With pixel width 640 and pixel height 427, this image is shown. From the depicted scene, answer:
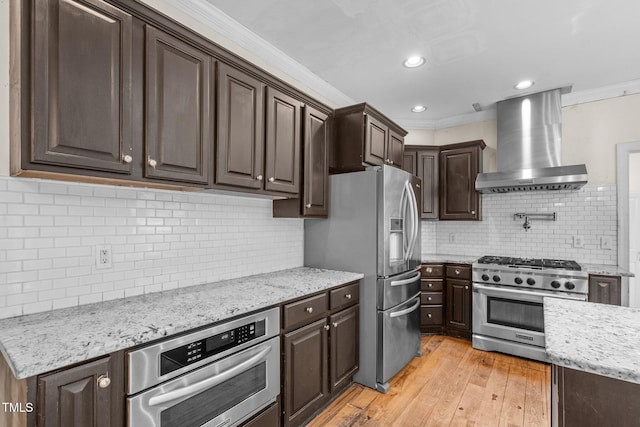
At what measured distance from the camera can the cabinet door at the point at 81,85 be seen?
1271 millimetres

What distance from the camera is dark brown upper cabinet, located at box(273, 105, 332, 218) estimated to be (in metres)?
2.62

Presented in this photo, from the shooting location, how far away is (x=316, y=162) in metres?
2.75

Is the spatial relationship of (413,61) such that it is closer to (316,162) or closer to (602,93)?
(316,162)

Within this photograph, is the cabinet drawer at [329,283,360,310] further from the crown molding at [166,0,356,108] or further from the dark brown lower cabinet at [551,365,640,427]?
the crown molding at [166,0,356,108]


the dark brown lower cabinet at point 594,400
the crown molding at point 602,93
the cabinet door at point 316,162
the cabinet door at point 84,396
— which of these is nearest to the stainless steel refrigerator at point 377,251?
the cabinet door at point 316,162

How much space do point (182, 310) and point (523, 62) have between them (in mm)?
3397

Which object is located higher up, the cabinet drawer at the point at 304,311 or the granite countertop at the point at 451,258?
the granite countertop at the point at 451,258

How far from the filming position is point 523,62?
2.91 metres

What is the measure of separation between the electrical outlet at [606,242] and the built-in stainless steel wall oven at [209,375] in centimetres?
365

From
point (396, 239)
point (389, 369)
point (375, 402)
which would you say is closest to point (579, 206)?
point (396, 239)

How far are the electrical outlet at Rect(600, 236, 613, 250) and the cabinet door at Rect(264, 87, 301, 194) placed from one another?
3365mm

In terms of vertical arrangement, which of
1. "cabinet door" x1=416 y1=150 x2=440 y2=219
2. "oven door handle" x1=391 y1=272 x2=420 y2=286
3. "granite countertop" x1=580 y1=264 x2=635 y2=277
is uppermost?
"cabinet door" x1=416 y1=150 x2=440 y2=219

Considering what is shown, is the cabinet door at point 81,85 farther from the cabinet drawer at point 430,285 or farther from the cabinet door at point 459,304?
the cabinet door at point 459,304

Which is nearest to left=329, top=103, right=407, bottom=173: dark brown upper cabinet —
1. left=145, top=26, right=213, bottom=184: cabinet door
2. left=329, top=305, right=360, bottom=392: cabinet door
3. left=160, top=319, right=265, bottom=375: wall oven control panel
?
left=329, top=305, right=360, bottom=392: cabinet door
